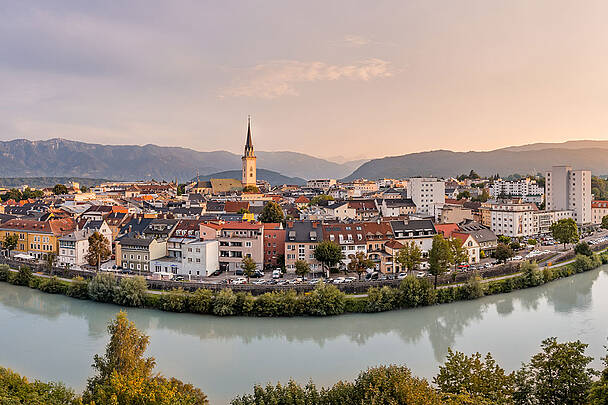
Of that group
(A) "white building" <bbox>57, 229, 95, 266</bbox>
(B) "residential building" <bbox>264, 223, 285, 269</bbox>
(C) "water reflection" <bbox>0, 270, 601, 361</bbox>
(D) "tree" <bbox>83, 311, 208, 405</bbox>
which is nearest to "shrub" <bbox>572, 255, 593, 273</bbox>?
(C) "water reflection" <bbox>0, 270, 601, 361</bbox>

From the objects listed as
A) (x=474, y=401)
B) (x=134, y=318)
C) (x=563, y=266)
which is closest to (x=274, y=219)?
(x=134, y=318)

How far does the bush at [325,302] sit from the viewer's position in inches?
578

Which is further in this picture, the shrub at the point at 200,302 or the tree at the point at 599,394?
the shrub at the point at 200,302

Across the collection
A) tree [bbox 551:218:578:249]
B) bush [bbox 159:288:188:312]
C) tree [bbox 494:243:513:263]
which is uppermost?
tree [bbox 551:218:578:249]

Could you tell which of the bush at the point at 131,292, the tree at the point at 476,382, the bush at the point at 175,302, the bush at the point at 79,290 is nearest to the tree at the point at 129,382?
the tree at the point at 476,382

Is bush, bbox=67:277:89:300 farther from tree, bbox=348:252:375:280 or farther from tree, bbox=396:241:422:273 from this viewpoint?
tree, bbox=396:241:422:273

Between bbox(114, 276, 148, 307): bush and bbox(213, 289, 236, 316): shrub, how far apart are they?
307cm

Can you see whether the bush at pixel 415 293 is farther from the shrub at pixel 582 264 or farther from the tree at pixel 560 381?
the shrub at pixel 582 264

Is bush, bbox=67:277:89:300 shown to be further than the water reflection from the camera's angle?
Yes

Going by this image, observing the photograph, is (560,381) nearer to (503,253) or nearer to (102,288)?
(503,253)

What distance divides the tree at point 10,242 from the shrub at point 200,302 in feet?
45.1

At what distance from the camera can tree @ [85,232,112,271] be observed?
1975 cm

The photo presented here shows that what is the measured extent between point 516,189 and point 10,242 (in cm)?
5154

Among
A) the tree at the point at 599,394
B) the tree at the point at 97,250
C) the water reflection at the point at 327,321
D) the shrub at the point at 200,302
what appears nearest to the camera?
the tree at the point at 599,394
